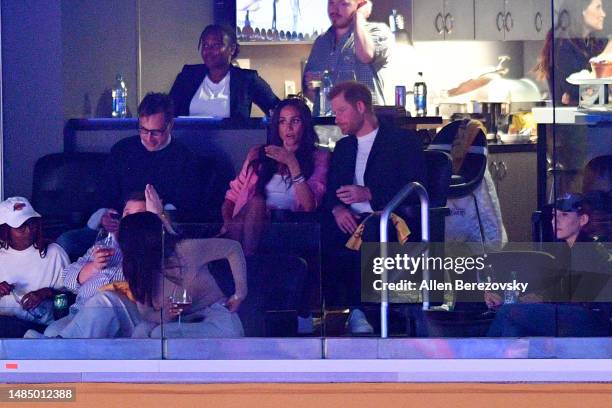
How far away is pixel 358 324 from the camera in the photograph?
6.23 meters

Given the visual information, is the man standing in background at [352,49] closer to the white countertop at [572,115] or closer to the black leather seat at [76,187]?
the black leather seat at [76,187]

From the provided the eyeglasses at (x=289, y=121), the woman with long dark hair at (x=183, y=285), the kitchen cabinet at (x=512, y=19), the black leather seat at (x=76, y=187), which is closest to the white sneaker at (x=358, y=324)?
the woman with long dark hair at (x=183, y=285)

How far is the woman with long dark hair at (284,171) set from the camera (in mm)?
6391

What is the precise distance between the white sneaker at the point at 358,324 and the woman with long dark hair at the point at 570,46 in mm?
1058

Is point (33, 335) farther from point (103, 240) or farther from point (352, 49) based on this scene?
point (352, 49)

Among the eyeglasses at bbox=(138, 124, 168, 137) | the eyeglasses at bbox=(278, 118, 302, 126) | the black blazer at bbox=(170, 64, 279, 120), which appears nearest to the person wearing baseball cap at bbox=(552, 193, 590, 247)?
the eyeglasses at bbox=(278, 118, 302, 126)

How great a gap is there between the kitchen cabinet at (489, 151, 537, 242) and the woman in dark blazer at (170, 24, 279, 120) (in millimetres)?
857

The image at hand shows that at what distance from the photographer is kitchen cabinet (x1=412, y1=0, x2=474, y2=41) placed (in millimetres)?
6254

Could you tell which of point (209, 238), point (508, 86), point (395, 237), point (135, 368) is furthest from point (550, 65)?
point (135, 368)

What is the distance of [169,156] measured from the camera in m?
6.48

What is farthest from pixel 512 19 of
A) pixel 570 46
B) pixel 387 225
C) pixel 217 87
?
pixel 217 87

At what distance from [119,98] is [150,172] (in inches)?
12.4
